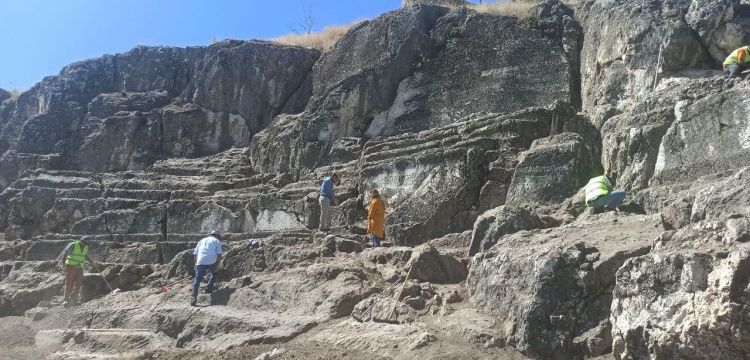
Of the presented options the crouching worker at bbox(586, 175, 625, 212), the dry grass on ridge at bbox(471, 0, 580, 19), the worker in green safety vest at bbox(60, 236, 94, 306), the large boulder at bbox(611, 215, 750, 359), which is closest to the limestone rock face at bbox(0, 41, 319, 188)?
the dry grass on ridge at bbox(471, 0, 580, 19)

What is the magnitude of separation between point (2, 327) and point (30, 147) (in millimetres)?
10856

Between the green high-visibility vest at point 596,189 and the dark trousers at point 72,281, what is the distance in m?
9.27

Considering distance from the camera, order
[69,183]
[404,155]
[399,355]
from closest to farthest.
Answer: [399,355] < [404,155] < [69,183]

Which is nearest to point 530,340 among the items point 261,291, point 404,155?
point 261,291

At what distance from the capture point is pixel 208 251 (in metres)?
10.3

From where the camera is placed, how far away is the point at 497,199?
1122 cm

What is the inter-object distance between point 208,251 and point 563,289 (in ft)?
19.7

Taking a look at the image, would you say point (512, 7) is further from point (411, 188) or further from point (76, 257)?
point (76, 257)

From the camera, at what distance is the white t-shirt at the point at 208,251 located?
1020 cm

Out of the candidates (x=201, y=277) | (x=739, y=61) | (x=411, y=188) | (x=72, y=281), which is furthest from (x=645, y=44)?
(x=72, y=281)

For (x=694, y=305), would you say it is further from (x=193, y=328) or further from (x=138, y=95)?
(x=138, y=95)

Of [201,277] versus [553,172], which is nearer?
[201,277]

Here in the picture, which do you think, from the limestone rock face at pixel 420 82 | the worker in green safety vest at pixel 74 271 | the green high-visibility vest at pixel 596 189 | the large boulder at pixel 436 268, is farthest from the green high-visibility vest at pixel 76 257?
the green high-visibility vest at pixel 596 189

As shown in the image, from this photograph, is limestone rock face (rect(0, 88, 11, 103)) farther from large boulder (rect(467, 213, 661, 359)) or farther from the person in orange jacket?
large boulder (rect(467, 213, 661, 359))
